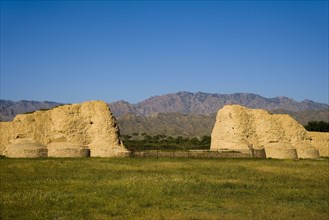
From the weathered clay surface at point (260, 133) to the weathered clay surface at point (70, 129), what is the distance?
17403mm

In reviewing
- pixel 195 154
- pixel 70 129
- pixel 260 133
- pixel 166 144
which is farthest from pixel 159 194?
pixel 166 144

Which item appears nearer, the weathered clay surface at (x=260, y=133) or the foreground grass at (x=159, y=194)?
the foreground grass at (x=159, y=194)

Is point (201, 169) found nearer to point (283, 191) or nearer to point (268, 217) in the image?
point (283, 191)

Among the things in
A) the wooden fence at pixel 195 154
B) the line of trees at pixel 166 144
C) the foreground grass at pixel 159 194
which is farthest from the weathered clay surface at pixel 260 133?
the foreground grass at pixel 159 194

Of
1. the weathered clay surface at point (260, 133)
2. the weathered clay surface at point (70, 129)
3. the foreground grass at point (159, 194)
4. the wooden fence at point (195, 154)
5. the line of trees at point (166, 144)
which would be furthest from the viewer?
the line of trees at point (166, 144)

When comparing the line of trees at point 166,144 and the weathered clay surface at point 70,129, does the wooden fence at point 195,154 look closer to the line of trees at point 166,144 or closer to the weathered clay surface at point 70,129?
the weathered clay surface at point 70,129

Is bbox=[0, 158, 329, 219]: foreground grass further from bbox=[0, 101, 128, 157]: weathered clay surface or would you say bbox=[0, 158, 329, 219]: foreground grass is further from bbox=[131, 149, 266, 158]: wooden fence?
bbox=[0, 101, 128, 157]: weathered clay surface

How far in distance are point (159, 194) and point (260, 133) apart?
4146 centimetres

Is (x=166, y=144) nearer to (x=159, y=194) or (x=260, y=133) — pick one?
(x=260, y=133)

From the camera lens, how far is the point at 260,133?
6259 centimetres

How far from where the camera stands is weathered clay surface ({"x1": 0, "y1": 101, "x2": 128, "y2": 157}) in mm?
52938

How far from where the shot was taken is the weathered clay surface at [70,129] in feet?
174

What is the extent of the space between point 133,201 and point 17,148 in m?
31.7

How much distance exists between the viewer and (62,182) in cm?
2789
